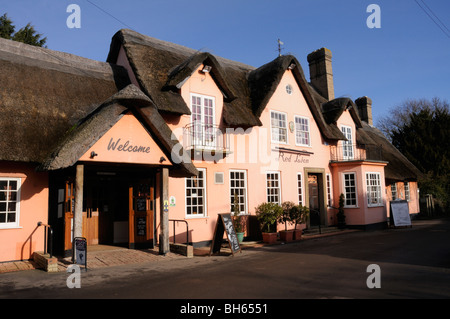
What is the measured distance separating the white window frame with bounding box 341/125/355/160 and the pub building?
10 cm

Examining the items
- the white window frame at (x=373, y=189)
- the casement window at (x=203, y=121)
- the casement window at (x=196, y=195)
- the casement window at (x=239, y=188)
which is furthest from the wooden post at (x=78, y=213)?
the white window frame at (x=373, y=189)

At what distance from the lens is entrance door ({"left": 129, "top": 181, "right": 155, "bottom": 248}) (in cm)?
1135

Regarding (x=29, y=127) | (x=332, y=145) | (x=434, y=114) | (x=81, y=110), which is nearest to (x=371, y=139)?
(x=332, y=145)

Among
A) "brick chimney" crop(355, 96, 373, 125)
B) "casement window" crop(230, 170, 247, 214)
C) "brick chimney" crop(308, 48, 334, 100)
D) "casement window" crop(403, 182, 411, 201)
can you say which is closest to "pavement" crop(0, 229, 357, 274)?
"casement window" crop(230, 170, 247, 214)

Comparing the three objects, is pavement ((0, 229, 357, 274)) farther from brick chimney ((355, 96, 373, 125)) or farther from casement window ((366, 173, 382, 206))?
brick chimney ((355, 96, 373, 125))

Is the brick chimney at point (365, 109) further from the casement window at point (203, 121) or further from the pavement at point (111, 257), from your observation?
the pavement at point (111, 257)

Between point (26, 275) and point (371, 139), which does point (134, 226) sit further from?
point (371, 139)

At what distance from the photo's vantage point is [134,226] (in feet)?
37.2

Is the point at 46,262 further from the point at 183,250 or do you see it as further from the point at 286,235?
the point at 286,235

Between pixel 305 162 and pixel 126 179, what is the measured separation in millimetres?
9229

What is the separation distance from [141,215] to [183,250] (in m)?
2.04

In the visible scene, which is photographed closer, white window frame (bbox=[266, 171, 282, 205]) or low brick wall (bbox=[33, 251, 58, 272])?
low brick wall (bbox=[33, 251, 58, 272])

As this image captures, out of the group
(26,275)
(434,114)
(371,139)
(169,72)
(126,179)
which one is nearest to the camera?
(26,275)

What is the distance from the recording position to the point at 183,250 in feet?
34.5
